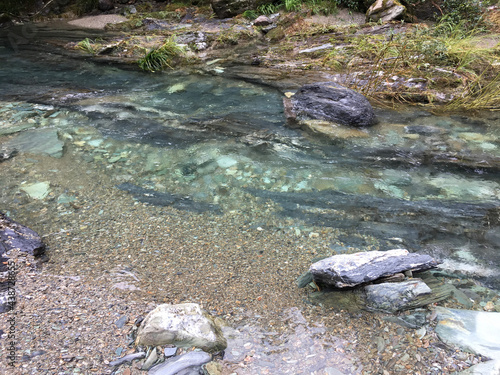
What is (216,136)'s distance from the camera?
4.56m

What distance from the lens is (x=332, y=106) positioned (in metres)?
4.97

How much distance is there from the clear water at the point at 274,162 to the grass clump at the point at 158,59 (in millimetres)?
1317

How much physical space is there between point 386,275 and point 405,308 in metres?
0.22

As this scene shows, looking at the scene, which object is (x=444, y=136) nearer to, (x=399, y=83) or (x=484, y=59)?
(x=399, y=83)

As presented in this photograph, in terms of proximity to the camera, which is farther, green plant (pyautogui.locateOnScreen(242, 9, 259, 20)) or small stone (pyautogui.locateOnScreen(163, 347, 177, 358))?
green plant (pyautogui.locateOnScreen(242, 9, 259, 20))

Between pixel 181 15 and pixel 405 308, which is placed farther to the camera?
pixel 181 15

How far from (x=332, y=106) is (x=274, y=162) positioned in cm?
152

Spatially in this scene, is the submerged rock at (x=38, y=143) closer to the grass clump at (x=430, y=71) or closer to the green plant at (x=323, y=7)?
the grass clump at (x=430, y=71)

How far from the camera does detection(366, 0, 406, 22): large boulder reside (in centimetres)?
820

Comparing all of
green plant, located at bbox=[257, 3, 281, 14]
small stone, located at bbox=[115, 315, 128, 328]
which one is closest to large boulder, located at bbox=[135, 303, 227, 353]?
small stone, located at bbox=[115, 315, 128, 328]

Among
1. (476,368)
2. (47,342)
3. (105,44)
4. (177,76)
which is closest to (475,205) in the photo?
(476,368)

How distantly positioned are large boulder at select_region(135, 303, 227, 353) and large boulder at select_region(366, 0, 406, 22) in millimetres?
8242

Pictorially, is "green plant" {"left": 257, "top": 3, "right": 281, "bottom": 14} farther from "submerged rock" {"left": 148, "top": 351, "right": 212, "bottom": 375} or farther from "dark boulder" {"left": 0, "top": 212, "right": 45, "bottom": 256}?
"submerged rock" {"left": 148, "top": 351, "right": 212, "bottom": 375}

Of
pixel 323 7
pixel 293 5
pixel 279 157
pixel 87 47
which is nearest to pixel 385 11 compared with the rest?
pixel 323 7
